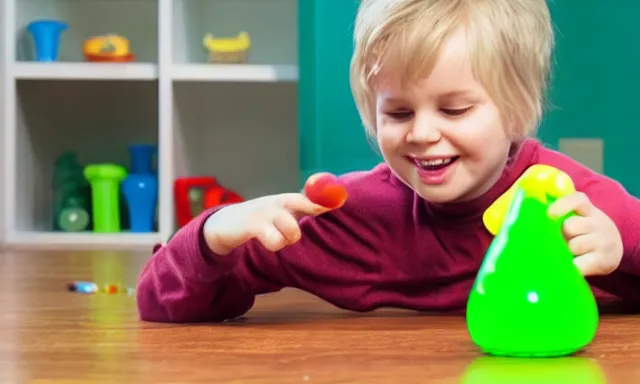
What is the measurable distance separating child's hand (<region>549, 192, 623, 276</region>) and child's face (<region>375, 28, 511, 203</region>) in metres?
0.14

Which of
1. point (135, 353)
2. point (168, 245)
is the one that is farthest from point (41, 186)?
point (135, 353)

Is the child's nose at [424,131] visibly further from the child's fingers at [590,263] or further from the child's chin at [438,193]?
the child's fingers at [590,263]

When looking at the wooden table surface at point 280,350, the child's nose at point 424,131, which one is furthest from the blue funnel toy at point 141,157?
the child's nose at point 424,131

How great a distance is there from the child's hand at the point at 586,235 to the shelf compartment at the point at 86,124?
79.6 inches

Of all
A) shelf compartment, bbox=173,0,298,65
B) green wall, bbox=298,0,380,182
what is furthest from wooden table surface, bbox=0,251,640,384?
shelf compartment, bbox=173,0,298,65

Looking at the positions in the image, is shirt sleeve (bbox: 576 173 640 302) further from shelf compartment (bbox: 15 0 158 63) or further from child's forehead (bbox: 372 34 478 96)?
shelf compartment (bbox: 15 0 158 63)

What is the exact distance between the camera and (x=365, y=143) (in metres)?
2.35

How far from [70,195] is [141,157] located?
0.22 m

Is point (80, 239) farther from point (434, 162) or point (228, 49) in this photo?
point (434, 162)

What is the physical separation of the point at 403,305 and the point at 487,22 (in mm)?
331

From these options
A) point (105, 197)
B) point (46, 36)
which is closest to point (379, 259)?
point (105, 197)

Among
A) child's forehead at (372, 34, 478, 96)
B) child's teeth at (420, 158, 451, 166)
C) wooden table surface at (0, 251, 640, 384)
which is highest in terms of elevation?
child's forehead at (372, 34, 478, 96)

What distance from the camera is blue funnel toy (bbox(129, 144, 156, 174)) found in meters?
2.77

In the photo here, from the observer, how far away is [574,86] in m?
2.32
